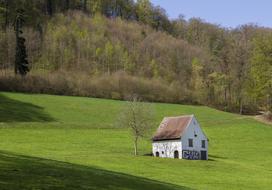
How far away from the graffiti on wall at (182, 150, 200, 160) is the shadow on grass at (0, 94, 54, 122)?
26.1 m

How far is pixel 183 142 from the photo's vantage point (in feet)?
210

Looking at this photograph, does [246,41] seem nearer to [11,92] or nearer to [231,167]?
[11,92]

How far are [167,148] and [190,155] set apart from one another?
9.67 feet

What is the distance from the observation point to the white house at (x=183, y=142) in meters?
64.1

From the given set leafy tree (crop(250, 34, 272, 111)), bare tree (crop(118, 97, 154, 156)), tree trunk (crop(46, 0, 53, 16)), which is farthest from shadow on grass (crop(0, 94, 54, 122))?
tree trunk (crop(46, 0, 53, 16))

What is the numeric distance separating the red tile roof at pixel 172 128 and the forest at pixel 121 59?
39794 millimetres

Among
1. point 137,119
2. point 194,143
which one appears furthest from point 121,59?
point 194,143

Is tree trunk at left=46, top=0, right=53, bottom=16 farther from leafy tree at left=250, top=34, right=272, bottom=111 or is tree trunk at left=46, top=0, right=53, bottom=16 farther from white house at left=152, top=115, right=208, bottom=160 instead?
white house at left=152, top=115, right=208, bottom=160

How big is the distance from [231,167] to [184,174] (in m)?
9.82

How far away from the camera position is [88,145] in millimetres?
62750

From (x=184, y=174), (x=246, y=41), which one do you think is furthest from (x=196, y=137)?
(x=246, y=41)

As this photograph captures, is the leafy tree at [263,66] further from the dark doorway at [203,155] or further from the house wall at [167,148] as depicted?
the house wall at [167,148]

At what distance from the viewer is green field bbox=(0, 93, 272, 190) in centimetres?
2500

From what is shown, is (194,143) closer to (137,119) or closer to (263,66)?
(137,119)
